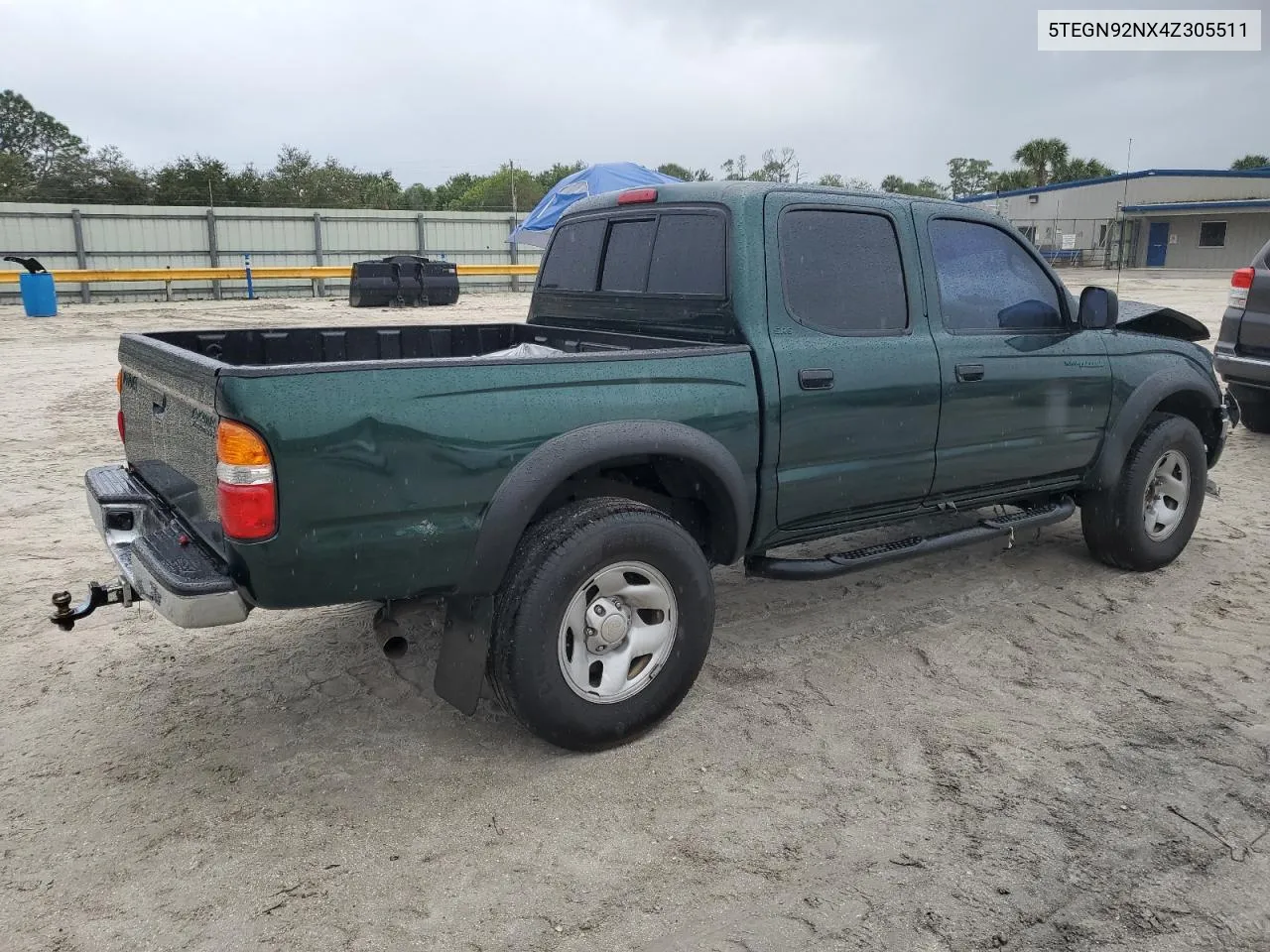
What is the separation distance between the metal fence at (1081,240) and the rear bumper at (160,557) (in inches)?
1630

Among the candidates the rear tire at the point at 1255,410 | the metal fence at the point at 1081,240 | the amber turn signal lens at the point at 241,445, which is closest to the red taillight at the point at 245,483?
the amber turn signal lens at the point at 241,445

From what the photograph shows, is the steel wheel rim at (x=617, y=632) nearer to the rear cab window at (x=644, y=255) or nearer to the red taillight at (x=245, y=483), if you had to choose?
the red taillight at (x=245, y=483)

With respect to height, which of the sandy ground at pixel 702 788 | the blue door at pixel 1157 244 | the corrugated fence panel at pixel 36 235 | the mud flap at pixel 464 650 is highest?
the blue door at pixel 1157 244

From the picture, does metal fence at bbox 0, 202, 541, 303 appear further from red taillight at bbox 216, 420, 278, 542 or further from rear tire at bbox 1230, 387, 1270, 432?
red taillight at bbox 216, 420, 278, 542

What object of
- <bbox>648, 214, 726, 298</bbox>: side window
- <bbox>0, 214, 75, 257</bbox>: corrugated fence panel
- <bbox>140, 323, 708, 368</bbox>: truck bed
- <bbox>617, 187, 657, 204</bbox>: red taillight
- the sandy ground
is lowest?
the sandy ground

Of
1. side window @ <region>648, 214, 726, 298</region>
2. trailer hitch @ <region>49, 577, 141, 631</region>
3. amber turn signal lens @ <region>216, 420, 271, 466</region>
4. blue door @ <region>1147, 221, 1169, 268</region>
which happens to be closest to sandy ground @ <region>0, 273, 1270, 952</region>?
trailer hitch @ <region>49, 577, 141, 631</region>

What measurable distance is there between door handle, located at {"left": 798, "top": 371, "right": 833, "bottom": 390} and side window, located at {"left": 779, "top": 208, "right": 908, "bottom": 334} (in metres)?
0.21

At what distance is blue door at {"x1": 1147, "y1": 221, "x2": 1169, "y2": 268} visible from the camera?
4281 centimetres

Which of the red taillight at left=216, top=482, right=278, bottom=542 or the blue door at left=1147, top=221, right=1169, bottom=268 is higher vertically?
the blue door at left=1147, top=221, right=1169, bottom=268

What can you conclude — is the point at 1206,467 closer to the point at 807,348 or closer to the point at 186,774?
the point at 807,348

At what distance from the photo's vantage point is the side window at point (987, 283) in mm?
4336

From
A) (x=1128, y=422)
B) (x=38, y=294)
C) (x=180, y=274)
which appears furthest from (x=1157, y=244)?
(x=1128, y=422)

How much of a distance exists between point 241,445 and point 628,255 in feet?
7.08

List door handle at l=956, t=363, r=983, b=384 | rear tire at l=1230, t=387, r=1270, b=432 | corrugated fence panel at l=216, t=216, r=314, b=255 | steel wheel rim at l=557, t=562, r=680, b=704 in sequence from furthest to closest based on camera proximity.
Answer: corrugated fence panel at l=216, t=216, r=314, b=255 < rear tire at l=1230, t=387, r=1270, b=432 < door handle at l=956, t=363, r=983, b=384 < steel wheel rim at l=557, t=562, r=680, b=704
